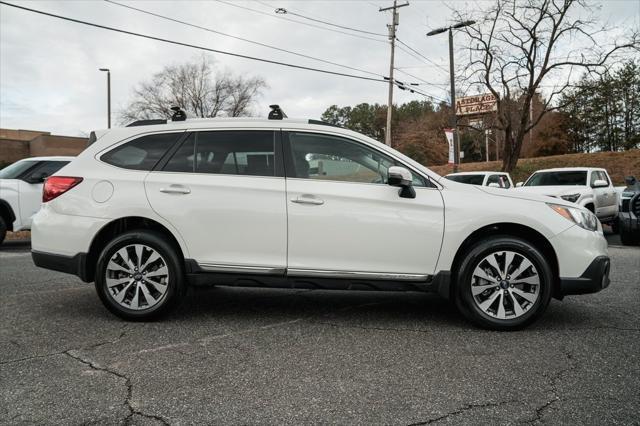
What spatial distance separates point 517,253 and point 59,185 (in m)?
4.01

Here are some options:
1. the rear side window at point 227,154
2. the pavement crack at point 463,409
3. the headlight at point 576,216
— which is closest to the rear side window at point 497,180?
the headlight at point 576,216

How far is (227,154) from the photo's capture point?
175 inches

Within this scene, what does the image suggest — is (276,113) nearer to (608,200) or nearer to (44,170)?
(44,170)

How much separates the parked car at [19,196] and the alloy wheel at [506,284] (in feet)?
29.1

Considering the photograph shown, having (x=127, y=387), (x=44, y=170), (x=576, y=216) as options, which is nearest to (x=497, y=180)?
(x=576, y=216)

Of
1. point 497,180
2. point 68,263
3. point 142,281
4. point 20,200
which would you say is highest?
point 497,180

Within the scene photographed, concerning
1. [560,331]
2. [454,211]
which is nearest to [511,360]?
[560,331]

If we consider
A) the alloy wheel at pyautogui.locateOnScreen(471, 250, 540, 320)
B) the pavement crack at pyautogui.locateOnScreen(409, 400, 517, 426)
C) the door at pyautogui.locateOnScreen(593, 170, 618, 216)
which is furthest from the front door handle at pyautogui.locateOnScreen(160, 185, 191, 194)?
the door at pyautogui.locateOnScreen(593, 170, 618, 216)

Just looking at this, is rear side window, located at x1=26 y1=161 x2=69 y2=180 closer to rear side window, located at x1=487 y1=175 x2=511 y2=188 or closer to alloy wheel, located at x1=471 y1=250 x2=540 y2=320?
alloy wheel, located at x1=471 y1=250 x2=540 y2=320

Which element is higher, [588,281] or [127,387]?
[588,281]

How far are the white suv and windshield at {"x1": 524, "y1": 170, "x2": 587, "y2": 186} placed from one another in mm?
9379

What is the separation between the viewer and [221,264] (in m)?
4.28

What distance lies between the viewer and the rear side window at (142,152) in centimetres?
448

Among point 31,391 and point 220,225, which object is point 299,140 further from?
point 31,391
